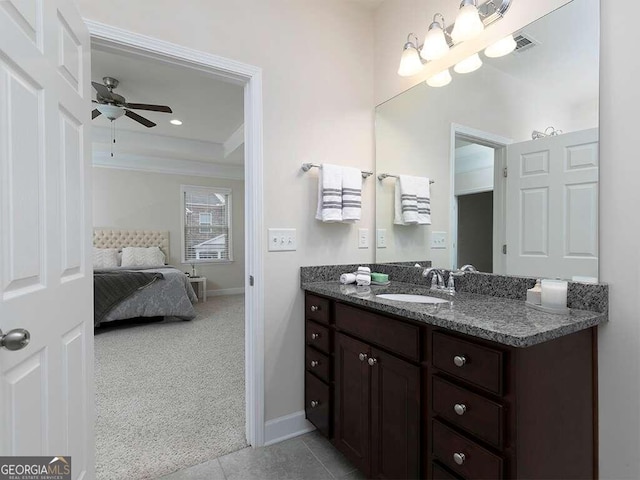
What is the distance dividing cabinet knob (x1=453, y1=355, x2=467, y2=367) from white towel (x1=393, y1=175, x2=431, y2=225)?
107 cm

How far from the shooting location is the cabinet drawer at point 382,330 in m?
1.18

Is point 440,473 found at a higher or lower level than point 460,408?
lower

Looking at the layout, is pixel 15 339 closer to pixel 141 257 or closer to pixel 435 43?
pixel 435 43

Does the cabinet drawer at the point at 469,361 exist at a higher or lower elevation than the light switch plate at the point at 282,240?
lower

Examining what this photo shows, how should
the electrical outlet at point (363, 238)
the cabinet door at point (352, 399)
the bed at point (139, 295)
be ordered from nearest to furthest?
1. the cabinet door at point (352, 399)
2. the electrical outlet at point (363, 238)
3. the bed at point (139, 295)

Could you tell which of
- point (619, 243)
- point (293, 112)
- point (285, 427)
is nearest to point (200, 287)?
point (285, 427)

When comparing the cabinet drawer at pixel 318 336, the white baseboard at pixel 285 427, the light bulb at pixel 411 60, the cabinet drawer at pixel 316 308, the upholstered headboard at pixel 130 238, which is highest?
the light bulb at pixel 411 60

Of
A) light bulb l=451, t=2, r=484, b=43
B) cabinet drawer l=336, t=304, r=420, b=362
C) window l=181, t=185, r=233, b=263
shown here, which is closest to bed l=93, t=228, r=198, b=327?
window l=181, t=185, r=233, b=263

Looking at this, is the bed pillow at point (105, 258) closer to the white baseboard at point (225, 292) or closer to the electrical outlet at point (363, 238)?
the white baseboard at point (225, 292)

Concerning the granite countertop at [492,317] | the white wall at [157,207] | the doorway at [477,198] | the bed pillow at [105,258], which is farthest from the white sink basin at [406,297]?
the white wall at [157,207]

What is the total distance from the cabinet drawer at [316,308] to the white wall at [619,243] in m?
1.14

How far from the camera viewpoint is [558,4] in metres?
1.29

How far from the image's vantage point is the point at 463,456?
0.98 meters

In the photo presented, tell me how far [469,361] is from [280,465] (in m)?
1.20
